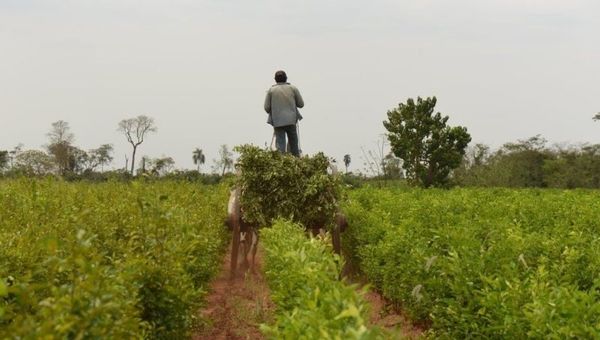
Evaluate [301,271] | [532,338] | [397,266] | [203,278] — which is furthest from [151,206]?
[397,266]

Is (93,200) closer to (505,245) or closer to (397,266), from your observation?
(397,266)

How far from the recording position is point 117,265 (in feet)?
16.3

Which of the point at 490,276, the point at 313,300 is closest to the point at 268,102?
the point at 490,276

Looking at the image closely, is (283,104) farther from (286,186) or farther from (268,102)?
(286,186)

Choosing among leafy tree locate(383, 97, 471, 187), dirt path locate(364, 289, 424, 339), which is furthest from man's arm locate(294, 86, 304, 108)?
leafy tree locate(383, 97, 471, 187)

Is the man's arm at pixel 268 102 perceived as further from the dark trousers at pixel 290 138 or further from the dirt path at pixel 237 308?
the dirt path at pixel 237 308

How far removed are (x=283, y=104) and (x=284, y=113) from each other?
0.62 ft

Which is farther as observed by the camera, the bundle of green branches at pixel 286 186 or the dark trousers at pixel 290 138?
the dark trousers at pixel 290 138

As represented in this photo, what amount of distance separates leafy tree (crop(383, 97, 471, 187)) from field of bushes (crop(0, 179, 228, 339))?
4098 centimetres

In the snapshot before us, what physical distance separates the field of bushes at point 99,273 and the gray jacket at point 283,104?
232 cm

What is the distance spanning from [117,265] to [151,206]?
544 millimetres

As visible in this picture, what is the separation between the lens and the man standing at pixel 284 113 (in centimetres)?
1220

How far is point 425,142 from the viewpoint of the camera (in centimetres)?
5169

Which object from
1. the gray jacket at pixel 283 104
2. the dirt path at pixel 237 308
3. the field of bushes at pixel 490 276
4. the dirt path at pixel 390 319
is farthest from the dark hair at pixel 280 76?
the dirt path at pixel 390 319
